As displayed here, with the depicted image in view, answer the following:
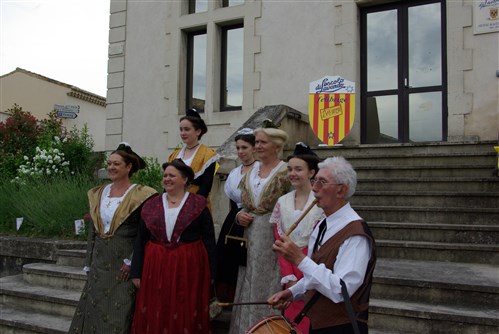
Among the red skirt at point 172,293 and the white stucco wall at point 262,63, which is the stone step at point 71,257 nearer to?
the red skirt at point 172,293

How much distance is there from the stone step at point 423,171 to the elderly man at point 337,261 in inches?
166

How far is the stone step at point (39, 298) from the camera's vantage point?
16.9ft

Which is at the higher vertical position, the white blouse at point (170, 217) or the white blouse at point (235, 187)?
the white blouse at point (235, 187)

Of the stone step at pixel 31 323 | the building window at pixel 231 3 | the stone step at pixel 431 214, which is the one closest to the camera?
the stone step at pixel 31 323

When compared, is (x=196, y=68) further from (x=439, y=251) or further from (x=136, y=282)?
(x=136, y=282)

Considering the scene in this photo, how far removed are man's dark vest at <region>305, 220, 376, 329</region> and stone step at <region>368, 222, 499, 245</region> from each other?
118 inches

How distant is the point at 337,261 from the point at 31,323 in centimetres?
391

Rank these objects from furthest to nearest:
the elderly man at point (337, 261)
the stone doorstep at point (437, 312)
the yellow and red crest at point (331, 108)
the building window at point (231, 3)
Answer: the building window at point (231, 3) < the yellow and red crest at point (331, 108) < the stone doorstep at point (437, 312) < the elderly man at point (337, 261)

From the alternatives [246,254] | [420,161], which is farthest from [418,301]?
[420,161]

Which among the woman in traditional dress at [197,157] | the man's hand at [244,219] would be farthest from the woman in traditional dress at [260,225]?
the woman in traditional dress at [197,157]

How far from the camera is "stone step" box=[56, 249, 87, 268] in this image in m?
6.00

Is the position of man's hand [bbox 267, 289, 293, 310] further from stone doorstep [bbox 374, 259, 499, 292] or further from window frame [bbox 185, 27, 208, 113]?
window frame [bbox 185, 27, 208, 113]

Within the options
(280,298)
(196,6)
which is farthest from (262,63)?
(280,298)

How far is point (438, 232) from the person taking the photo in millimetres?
5008
